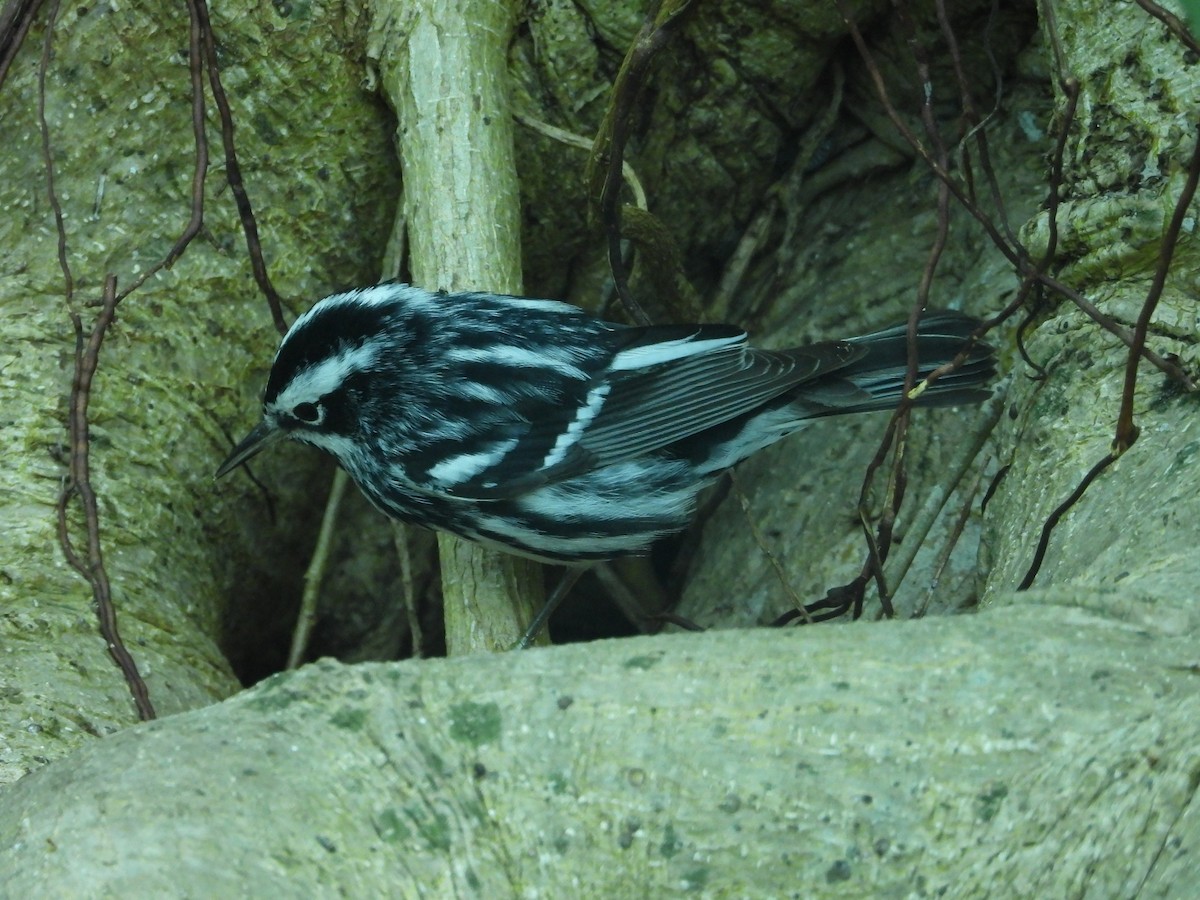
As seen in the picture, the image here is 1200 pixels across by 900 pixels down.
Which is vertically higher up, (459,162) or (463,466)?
(459,162)

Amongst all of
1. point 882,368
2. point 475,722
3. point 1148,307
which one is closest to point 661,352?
point 882,368

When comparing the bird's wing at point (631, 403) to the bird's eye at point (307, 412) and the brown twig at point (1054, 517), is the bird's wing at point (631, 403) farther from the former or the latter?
the brown twig at point (1054, 517)

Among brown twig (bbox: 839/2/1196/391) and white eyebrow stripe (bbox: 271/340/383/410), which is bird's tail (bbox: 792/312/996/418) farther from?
white eyebrow stripe (bbox: 271/340/383/410)

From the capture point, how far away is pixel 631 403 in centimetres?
322

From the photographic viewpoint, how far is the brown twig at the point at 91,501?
271cm

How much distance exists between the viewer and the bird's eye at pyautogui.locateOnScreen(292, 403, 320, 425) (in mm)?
3246

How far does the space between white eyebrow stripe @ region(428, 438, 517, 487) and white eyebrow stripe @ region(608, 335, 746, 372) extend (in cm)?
39

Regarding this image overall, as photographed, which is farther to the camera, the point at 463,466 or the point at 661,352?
the point at 661,352

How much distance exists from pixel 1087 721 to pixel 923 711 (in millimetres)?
215

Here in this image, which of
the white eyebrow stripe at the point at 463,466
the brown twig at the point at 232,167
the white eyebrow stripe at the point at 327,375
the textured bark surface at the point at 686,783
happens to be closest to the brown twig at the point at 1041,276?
the textured bark surface at the point at 686,783

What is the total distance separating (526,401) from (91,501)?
104cm

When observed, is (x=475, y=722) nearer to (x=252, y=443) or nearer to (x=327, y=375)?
(x=327, y=375)

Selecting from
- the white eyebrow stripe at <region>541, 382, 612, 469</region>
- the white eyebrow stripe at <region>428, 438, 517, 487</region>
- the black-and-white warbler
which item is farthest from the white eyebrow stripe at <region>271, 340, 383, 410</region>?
the white eyebrow stripe at <region>541, 382, 612, 469</region>

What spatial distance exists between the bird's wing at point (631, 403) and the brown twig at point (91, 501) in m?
0.76
